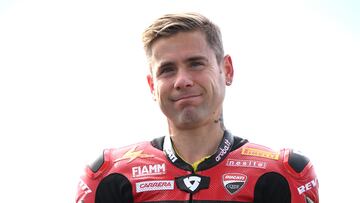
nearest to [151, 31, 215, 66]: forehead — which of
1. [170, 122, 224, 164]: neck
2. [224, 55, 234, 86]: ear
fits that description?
[224, 55, 234, 86]: ear

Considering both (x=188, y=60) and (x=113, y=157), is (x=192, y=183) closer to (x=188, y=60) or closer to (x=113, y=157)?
(x=113, y=157)

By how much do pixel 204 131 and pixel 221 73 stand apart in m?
0.62

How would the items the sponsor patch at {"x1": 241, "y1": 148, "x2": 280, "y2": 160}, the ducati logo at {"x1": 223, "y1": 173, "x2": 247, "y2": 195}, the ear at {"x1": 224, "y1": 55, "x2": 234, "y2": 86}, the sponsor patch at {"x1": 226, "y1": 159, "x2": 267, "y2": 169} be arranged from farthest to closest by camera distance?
the ear at {"x1": 224, "y1": 55, "x2": 234, "y2": 86} → the sponsor patch at {"x1": 241, "y1": 148, "x2": 280, "y2": 160} → the sponsor patch at {"x1": 226, "y1": 159, "x2": 267, "y2": 169} → the ducati logo at {"x1": 223, "y1": 173, "x2": 247, "y2": 195}

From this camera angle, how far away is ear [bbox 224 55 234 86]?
16.2 ft

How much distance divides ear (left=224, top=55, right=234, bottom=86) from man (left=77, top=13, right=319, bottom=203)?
53 mm

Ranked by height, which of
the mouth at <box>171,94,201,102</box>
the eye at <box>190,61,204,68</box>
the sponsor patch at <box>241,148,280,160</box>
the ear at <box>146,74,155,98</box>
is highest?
the eye at <box>190,61,204,68</box>

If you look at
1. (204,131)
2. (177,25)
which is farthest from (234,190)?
(177,25)

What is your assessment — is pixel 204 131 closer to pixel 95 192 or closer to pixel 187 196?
pixel 187 196

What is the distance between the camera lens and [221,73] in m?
4.70

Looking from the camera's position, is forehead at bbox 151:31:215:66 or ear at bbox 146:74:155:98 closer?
forehead at bbox 151:31:215:66

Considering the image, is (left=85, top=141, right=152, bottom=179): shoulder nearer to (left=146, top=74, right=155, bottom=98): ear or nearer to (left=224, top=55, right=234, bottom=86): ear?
(left=146, top=74, right=155, bottom=98): ear

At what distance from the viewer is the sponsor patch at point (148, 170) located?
4.64m

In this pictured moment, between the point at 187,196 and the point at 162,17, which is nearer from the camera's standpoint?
the point at 187,196

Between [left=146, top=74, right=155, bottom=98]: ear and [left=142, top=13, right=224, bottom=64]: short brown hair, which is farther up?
[left=142, top=13, right=224, bottom=64]: short brown hair
